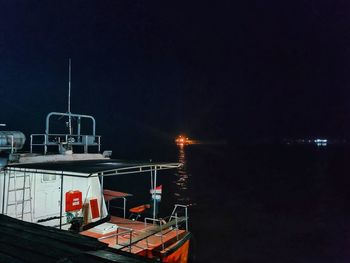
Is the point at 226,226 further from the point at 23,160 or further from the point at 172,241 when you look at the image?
the point at 23,160

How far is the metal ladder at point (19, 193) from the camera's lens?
1120 centimetres

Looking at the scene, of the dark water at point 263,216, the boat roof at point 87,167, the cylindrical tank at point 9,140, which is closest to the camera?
the boat roof at point 87,167

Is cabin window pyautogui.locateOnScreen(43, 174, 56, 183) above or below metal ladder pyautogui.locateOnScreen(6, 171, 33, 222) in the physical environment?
above

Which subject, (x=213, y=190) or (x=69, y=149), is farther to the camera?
(x=213, y=190)

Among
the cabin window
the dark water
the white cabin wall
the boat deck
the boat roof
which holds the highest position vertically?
the boat roof

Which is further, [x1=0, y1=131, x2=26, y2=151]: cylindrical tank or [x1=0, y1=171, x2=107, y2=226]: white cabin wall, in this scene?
[x1=0, y1=131, x2=26, y2=151]: cylindrical tank

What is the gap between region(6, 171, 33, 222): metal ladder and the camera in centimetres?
1120

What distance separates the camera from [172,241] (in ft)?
37.9

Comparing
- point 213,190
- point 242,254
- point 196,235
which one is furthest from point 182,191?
point 242,254

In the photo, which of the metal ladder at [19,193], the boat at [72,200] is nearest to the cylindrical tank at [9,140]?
the boat at [72,200]

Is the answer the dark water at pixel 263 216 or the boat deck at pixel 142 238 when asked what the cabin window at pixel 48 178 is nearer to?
the boat deck at pixel 142 238

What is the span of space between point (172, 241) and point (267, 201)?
27304 millimetres

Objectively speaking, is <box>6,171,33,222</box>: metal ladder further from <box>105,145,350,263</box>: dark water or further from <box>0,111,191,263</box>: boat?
<box>105,145,350,263</box>: dark water

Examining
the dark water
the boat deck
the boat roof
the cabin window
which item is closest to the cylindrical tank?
the boat roof
